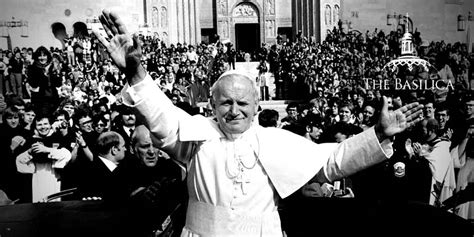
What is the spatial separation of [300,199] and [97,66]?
14.9 m

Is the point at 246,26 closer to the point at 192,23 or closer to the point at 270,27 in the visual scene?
the point at 270,27

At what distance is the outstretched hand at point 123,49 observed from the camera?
2.80 meters

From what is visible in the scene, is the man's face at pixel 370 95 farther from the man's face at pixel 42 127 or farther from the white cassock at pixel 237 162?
the white cassock at pixel 237 162

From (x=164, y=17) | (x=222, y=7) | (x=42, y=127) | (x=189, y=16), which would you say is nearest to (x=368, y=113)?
(x=42, y=127)

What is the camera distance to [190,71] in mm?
17797

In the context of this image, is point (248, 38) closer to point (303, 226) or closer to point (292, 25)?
point (292, 25)

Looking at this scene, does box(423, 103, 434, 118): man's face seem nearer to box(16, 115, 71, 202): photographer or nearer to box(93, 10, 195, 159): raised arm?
box(16, 115, 71, 202): photographer

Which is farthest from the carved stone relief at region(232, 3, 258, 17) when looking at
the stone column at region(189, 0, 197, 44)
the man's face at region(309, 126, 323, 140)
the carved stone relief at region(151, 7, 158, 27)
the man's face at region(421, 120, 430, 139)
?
the man's face at region(421, 120, 430, 139)

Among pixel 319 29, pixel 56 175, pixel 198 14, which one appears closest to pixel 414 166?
pixel 56 175

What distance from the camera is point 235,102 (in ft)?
9.41

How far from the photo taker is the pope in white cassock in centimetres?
282

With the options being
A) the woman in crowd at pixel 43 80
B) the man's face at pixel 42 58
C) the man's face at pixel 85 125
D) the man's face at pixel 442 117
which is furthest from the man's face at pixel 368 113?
the man's face at pixel 42 58

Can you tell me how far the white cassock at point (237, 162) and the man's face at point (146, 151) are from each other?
138 cm

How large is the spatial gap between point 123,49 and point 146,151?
1677 millimetres
